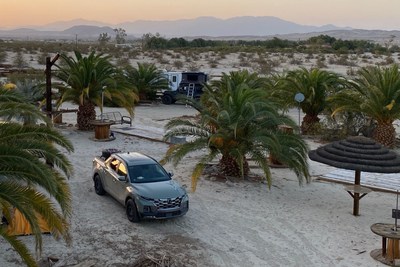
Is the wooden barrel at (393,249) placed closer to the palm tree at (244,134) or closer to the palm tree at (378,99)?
the palm tree at (244,134)

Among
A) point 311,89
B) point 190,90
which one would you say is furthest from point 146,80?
point 311,89

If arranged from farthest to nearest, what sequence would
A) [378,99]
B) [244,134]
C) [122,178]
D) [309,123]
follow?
[309,123] → [378,99] → [244,134] → [122,178]

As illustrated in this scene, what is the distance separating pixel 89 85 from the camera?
22281 millimetres

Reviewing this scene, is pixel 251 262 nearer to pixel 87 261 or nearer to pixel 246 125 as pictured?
pixel 87 261

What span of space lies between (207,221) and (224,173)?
372 cm

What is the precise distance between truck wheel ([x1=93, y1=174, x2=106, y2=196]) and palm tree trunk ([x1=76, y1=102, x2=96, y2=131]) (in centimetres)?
861

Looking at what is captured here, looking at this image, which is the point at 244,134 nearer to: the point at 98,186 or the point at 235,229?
the point at 235,229

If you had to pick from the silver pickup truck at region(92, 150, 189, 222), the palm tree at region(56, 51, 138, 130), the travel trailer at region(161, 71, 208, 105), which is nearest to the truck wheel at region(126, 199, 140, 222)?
the silver pickup truck at region(92, 150, 189, 222)

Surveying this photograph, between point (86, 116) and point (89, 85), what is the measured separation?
1525 mm

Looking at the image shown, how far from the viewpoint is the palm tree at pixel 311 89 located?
936 inches

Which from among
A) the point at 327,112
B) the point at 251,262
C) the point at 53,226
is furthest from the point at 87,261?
the point at 327,112

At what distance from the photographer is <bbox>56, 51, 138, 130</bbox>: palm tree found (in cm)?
2212

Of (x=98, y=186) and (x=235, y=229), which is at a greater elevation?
(x=98, y=186)

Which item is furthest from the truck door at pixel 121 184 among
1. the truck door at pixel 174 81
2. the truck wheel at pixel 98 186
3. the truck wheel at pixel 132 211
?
the truck door at pixel 174 81
